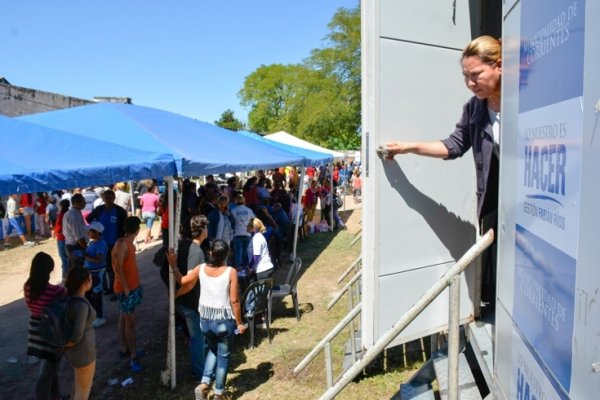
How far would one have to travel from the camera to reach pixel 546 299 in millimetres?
1307

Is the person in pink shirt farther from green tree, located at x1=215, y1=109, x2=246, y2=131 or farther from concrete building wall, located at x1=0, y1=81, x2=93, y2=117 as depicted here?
green tree, located at x1=215, y1=109, x2=246, y2=131

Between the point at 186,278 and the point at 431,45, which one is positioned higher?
the point at 431,45

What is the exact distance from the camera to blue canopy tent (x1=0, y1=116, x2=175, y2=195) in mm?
3537

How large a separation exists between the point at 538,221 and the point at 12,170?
3.70 m

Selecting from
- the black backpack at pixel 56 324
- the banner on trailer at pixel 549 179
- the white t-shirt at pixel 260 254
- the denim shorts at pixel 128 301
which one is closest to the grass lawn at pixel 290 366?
the denim shorts at pixel 128 301

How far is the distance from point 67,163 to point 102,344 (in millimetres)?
3195

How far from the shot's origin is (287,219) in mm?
11648

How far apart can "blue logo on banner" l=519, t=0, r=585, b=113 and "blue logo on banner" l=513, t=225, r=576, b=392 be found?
448 millimetres

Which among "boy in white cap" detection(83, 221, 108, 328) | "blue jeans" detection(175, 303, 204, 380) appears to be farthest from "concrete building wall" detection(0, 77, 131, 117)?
"blue jeans" detection(175, 303, 204, 380)

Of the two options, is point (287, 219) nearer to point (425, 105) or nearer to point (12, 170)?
point (12, 170)

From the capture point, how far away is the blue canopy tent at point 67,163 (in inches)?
139

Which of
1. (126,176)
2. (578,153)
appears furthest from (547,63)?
(126,176)

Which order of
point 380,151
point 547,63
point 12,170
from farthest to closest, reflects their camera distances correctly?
point 12,170 → point 380,151 → point 547,63

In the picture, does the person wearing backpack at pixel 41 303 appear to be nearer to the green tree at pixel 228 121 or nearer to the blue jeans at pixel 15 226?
the blue jeans at pixel 15 226
